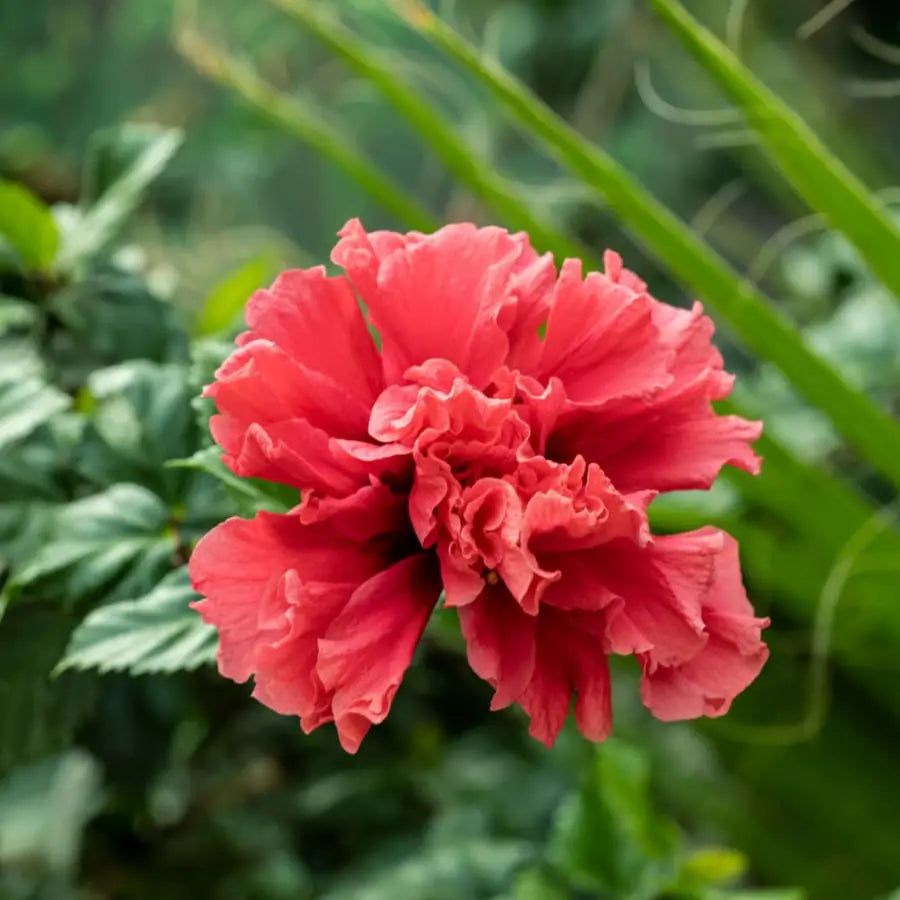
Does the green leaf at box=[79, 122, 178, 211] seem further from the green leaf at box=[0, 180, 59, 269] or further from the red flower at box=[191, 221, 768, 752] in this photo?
the red flower at box=[191, 221, 768, 752]

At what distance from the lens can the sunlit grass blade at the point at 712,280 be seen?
60 centimetres

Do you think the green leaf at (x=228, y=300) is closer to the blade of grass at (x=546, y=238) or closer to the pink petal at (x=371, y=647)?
the blade of grass at (x=546, y=238)

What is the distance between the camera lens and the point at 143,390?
50 cm

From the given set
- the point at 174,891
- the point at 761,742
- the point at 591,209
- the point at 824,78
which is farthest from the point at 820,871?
the point at 824,78

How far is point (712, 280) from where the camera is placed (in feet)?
2.10

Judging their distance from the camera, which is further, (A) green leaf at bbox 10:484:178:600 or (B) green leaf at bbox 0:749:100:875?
(B) green leaf at bbox 0:749:100:875

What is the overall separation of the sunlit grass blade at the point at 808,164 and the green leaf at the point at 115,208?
0.90 feet

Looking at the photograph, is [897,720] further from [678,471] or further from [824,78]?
[824,78]

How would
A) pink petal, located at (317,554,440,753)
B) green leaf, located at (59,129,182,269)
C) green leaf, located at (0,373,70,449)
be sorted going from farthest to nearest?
green leaf, located at (59,129,182,269) < green leaf, located at (0,373,70,449) < pink petal, located at (317,554,440,753)

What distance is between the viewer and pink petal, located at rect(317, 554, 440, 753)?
0.32 metres

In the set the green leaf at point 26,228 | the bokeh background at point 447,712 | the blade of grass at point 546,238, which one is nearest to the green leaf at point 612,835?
the bokeh background at point 447,712

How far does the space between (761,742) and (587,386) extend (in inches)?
22.1

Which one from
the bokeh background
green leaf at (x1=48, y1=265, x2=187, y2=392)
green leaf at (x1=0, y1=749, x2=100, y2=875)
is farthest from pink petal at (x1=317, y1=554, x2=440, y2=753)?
green leaf at (x1=0, y1=749, x2=100, y2=875)

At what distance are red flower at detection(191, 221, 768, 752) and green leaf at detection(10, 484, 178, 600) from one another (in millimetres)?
136
